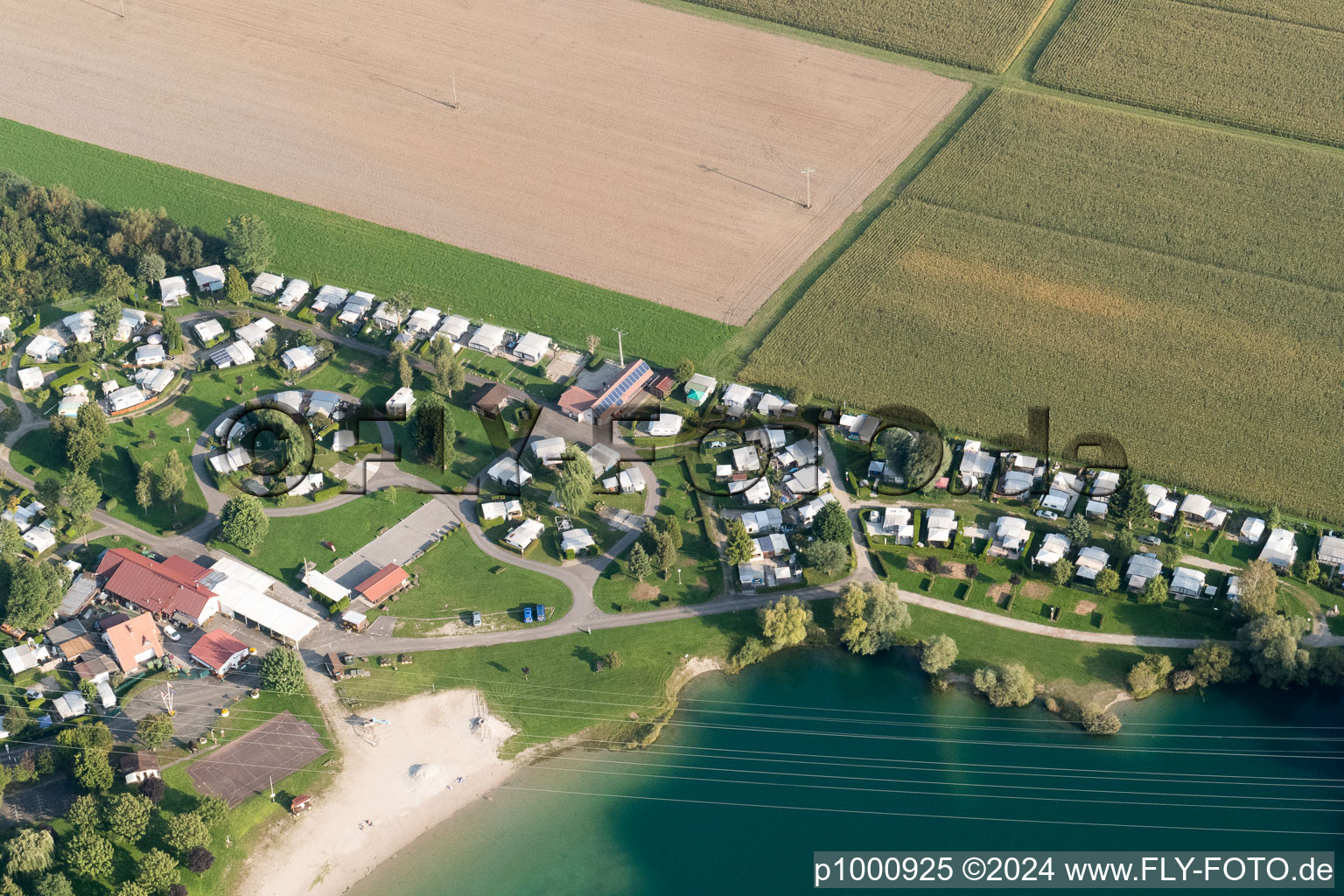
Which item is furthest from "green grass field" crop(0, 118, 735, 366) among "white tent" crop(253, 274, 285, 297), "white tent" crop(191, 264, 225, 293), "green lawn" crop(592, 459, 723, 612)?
"green lawn" crop(592, 459, 723, 612)

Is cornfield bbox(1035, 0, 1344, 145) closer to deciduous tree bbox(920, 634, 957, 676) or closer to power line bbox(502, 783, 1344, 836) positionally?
deciduous tree bbox(920, 634, 957, 676)

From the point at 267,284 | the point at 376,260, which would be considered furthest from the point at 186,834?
the point at 376,260

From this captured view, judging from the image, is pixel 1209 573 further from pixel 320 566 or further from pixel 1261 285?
pixel 320 566

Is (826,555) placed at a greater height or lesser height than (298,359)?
greater

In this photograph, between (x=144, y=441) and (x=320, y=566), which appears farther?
(x=144, y=441)

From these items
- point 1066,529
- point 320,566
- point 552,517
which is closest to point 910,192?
point 1066,529

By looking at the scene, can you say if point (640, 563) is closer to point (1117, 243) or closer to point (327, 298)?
point (327, 298)
